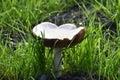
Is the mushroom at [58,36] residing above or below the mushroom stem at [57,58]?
above

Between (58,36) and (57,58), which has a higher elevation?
(58,36)

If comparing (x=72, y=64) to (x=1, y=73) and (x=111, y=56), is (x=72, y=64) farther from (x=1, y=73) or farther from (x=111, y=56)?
(x=1, y=73)

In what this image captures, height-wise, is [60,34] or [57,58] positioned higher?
[60,34]

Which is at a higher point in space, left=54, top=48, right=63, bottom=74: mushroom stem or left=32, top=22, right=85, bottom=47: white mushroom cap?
left=32, top=22, right=85, bottom=47: white mushroom cap

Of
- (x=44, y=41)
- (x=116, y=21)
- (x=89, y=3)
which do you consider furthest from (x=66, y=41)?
(x=89, y=3)

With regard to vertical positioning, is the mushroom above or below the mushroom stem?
above
